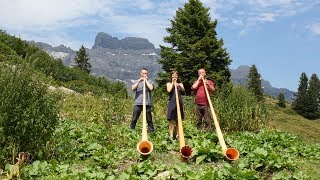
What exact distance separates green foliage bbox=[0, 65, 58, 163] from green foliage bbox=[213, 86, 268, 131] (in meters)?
5.65

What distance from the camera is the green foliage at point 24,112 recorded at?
23.1 feet

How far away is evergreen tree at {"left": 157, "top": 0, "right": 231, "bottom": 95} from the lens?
96.2 ft

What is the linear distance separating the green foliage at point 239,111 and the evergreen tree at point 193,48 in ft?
51.8

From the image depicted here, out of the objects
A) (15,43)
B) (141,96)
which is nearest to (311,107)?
(15,43)

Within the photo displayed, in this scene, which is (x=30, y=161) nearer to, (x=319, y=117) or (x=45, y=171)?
(x=45, y=171)

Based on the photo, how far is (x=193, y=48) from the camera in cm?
2967

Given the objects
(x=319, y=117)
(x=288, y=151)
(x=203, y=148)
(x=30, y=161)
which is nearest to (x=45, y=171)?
(x=30, y=161)

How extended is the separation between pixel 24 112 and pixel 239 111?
262 inches

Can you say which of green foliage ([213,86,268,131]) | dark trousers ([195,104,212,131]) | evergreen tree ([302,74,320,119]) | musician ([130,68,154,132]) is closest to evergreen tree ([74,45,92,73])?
evergreen tree ([302,74,320,119])

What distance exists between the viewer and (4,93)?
7.10 m

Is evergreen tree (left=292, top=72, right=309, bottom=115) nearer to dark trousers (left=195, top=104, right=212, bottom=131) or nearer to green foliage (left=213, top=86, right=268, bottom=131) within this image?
green foliage (left=213, top=86, right=268, bottom=131)

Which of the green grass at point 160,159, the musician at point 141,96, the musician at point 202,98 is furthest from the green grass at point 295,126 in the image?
the musician at point 141,96

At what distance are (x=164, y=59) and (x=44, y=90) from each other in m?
23.2

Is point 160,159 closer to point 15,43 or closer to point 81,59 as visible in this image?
point 15,43
